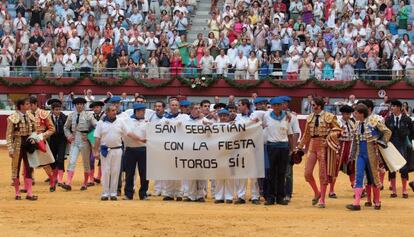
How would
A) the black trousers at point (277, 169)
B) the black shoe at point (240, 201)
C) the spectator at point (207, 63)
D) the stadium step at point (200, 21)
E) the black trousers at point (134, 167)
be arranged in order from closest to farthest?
the black trousers at point (277, 169), the black shoe at point (240, 201), the black trousers at point (134, 167), the spectator at point (207, 63), the stadium step at point (200, 21)

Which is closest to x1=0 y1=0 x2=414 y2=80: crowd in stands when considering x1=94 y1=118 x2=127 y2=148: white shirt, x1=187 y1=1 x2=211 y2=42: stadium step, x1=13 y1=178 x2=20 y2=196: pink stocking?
x1=187 y1=1 x2=211 y2=42: stadium step

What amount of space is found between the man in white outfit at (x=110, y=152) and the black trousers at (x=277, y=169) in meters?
2.60

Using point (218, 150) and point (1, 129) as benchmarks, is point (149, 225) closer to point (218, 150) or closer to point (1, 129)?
point (218, 150)

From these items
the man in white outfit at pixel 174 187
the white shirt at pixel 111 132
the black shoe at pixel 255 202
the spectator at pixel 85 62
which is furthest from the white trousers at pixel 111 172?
the spectator at pixel 85 62

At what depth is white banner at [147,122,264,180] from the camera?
1839 cm

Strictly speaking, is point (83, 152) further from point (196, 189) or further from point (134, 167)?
point (196, 189)

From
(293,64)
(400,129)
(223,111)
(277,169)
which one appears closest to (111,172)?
(223,111)

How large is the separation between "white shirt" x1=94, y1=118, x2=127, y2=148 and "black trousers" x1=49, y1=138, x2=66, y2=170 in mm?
3039

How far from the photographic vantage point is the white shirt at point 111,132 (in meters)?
18.5

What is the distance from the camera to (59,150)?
21547 mm

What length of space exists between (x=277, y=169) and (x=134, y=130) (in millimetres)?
2619

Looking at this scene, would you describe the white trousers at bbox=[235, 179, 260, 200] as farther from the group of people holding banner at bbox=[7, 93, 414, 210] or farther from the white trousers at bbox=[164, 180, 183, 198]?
the white trousers at bbox=[164, 180, 183, 198]

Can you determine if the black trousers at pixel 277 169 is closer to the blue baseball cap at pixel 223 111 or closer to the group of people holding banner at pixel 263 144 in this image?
the group of people holding banner at pixel 263 144

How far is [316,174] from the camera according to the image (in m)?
24.6
